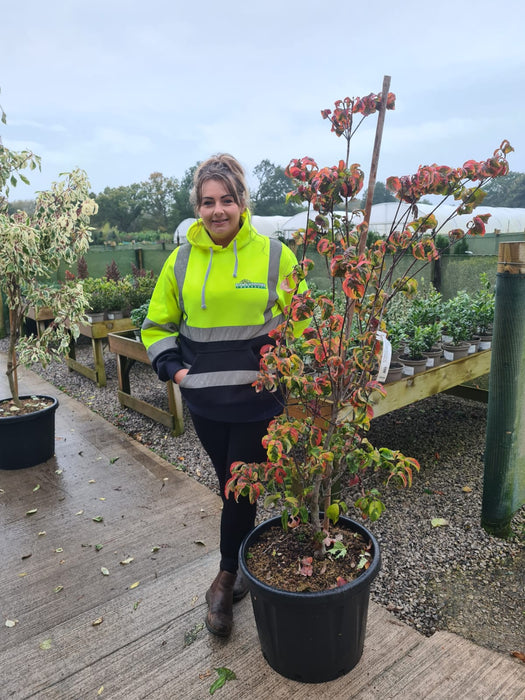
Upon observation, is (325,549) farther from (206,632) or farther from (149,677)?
(149,677)

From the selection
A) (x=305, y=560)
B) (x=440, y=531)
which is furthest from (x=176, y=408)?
(x=305, y=560)

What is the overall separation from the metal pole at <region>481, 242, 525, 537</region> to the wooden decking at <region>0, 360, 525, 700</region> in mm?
916

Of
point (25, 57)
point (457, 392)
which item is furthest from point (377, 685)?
point (25, 57)

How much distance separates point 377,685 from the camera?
1727mm

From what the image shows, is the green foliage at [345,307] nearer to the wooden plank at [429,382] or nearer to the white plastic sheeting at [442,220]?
the wooden plank at [429,382]

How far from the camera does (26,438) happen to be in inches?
A: 143

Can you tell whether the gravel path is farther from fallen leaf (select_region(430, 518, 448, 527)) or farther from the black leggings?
the black leggings

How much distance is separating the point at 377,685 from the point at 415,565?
83cm

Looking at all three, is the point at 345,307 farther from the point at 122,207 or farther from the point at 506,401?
the point at 122,207

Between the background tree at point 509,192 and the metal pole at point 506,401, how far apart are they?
52.0m

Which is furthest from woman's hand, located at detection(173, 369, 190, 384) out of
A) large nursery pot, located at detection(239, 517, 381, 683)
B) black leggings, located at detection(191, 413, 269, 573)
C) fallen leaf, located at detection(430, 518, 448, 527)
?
fallen leaf, located at detection(430, 518, 448, 527)

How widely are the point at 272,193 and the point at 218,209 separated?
60.9m

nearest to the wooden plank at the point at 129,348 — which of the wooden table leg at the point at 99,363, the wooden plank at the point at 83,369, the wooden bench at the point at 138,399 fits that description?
the wooden bench at the point at 138,399

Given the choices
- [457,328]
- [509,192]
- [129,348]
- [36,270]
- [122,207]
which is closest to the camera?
[36,270]
